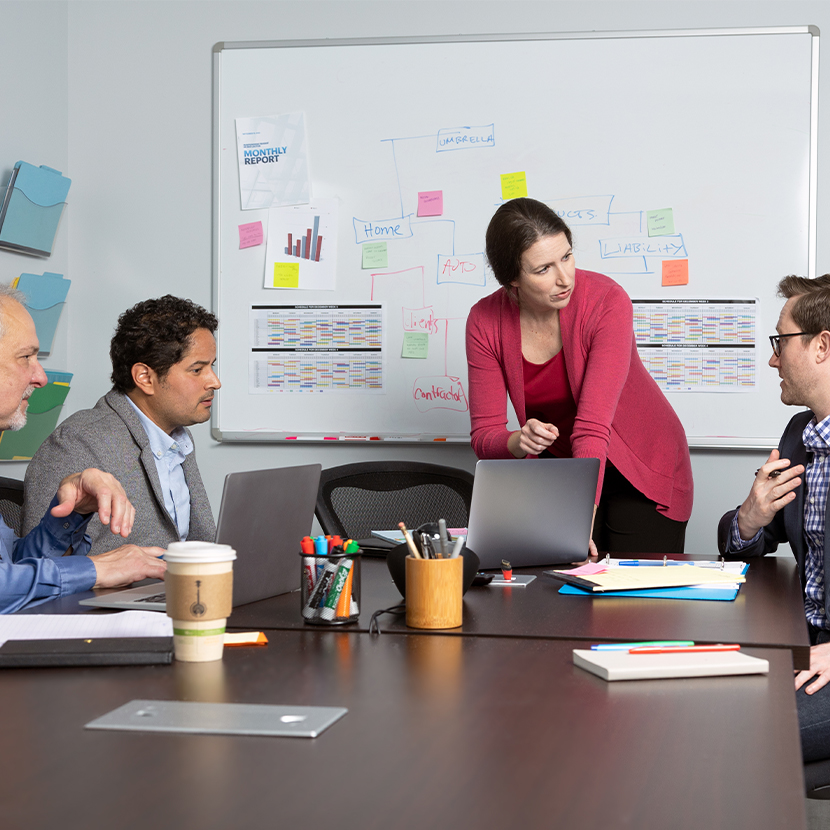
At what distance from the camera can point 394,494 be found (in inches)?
102

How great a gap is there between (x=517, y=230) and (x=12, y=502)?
1343mm

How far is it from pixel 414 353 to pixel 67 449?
5.18 feet

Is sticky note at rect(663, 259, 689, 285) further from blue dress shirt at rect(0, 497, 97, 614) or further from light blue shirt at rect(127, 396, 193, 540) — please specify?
blue dress shirt at rect(0, 497, 97, 614)

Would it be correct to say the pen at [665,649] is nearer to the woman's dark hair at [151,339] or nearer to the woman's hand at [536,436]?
the woman's hand at [536,436]

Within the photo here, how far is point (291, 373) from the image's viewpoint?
3.37m

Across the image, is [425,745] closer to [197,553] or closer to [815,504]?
[197,553]

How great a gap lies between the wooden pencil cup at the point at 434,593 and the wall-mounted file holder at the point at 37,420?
7.26 feet

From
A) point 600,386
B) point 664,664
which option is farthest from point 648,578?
point 600,386

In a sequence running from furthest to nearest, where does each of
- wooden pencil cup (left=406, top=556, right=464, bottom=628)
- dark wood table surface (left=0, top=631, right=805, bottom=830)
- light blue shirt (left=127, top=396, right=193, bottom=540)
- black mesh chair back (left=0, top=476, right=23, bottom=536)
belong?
1. black mesh chair back (left=0, top=476, right=23, bottom=536)
2. light blue shirt (left=127, top=396, right=193, bottom=540)
3. wooden pencil cup (left=406, top=556, right=464, bottom=628)
4. dark wood table surface (left=0, top=631, right=805, bottom=830)

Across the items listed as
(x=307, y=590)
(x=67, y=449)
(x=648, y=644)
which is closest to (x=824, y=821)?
(x=648, y=644)

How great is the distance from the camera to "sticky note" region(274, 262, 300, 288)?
3.35m

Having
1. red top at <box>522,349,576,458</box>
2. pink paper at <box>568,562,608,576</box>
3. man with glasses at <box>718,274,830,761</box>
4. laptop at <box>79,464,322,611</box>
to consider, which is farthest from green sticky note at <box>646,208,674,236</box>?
laptop at <box>79,464,322,611</box>

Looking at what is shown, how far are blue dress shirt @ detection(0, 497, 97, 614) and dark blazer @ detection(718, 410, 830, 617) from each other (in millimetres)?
1274

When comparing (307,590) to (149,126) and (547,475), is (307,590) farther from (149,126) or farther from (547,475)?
(149,126)
